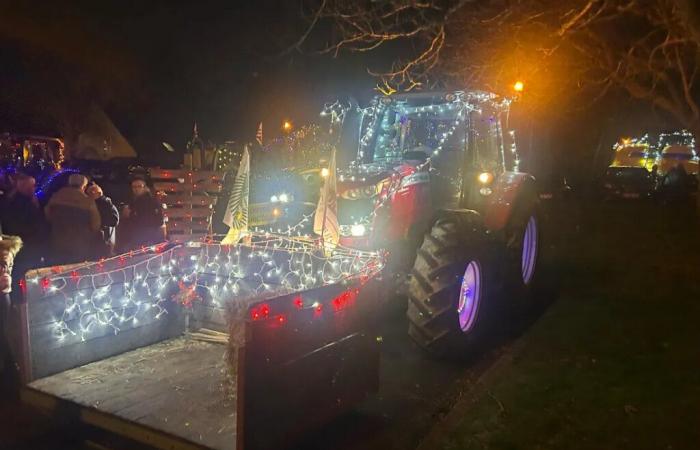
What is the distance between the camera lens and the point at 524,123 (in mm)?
→ 8664

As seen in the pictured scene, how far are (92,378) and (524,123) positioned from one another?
6.63 m

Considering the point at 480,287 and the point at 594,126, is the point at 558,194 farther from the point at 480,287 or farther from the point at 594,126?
the point at 480,287

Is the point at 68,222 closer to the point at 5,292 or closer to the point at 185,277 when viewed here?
A: the point at 5,292

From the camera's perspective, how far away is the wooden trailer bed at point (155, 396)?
12.9 ft

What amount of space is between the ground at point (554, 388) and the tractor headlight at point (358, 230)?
1.34 meters

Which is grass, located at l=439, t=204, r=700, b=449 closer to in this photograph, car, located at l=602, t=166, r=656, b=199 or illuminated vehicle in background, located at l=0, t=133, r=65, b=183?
illuminated vehicle in background, located at l=0, t=133, r=65, b=183

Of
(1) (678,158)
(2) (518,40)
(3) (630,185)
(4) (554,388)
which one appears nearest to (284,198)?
(4) (554,388)

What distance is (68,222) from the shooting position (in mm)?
6484

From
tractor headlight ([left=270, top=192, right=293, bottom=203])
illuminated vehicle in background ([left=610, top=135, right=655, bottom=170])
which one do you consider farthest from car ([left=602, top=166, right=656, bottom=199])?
tractor headlight ([left=270, top=192, right=293, bottom=203])

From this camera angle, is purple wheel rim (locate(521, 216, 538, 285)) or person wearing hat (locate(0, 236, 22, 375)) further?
purple wheel rim (locate(521, 216, 538, 285))

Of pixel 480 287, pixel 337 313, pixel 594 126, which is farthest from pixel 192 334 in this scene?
pixel 594 126

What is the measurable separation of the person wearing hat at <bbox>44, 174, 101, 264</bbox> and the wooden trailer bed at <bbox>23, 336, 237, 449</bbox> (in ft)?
5.57

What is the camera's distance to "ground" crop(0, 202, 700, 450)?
4.40m

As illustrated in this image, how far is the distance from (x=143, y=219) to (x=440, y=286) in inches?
160
